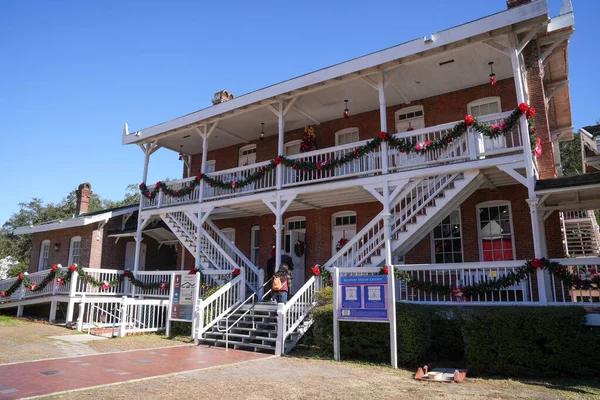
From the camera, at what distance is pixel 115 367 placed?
8.27 meters

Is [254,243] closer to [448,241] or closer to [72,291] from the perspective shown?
[72,291]

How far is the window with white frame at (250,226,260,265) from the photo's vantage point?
722 inches

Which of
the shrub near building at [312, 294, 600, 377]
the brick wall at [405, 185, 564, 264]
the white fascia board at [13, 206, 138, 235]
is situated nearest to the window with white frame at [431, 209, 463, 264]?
the brick wall at [405, 185, 564, 264]

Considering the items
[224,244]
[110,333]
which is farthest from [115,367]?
[224,244]

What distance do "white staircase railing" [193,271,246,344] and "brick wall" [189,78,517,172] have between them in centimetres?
661

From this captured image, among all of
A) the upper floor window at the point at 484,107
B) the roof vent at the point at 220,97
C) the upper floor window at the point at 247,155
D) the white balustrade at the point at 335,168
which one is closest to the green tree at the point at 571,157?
the upper floor window at the point at 484,107

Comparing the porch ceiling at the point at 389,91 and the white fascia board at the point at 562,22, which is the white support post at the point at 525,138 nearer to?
the porch ceiling at the point at 389,91

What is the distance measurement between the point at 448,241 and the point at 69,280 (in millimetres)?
Answer: 13694

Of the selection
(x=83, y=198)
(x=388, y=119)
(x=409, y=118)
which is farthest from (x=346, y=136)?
(x=83, y=198)

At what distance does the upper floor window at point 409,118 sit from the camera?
15000mm

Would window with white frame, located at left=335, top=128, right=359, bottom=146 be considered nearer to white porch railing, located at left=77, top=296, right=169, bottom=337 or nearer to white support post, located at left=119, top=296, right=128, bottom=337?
white porch railing, located at left=77, top=296, right=169, bottom=337

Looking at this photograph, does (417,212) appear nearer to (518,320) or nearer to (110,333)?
(518,320)

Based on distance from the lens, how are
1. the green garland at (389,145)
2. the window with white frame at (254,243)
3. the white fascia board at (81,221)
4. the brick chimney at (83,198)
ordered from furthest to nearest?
the brick chimney at (83,198)
the white fascia board at (81,221)
the window with white frame at (254,243)
the green garland at (389,145)

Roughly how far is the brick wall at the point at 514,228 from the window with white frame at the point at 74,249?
15499 millimetres
